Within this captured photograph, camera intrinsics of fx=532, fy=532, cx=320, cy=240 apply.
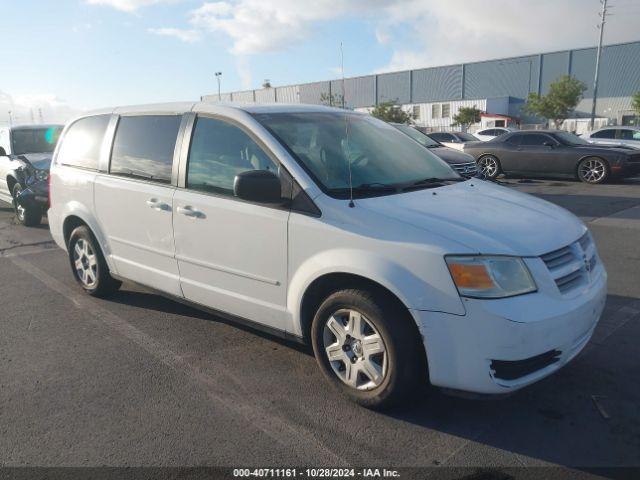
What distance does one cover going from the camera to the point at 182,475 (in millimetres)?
2586

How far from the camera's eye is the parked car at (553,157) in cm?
1350

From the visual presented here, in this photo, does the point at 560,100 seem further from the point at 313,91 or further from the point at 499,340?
the point at 499,340

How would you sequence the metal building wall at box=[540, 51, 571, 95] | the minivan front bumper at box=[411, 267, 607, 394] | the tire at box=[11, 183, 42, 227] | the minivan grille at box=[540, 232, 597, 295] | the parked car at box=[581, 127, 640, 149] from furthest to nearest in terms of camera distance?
1. the metal building wall at box=[540, 51, 571, 95]
2. the parked car at box=[581, 127, 640, 149]
3. the tire at box=[11, 183, 42, 227]
4. the minivan grille at box=[540, 232, 597, 295]
5. the minivan front bumper at box=[411, 267, 607, 394]

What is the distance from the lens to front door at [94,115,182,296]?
410 cm

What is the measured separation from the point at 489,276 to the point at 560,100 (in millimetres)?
48892

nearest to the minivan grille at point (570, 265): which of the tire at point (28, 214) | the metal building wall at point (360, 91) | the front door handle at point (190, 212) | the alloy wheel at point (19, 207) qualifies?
the front door handle at point (190, 212)

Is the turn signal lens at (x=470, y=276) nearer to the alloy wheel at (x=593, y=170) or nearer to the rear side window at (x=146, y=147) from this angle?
the rear side window at (x=146, y=147)

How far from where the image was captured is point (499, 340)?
2.62 m

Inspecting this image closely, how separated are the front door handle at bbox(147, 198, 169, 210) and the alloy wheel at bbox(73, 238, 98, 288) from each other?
1.25m

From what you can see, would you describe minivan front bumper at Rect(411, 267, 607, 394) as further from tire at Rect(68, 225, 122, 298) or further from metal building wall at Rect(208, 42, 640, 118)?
metal building wall at Rect(208, 42, 640, 118)

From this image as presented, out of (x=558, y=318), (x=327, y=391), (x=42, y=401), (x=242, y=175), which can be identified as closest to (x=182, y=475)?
(x=327, y=391)

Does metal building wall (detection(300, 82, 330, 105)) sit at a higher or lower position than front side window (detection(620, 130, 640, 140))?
higher

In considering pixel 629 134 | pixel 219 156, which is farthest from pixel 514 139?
pixel 219 156

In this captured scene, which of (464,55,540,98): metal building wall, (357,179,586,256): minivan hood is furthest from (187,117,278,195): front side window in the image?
(464,55,540,98): metal building wall
